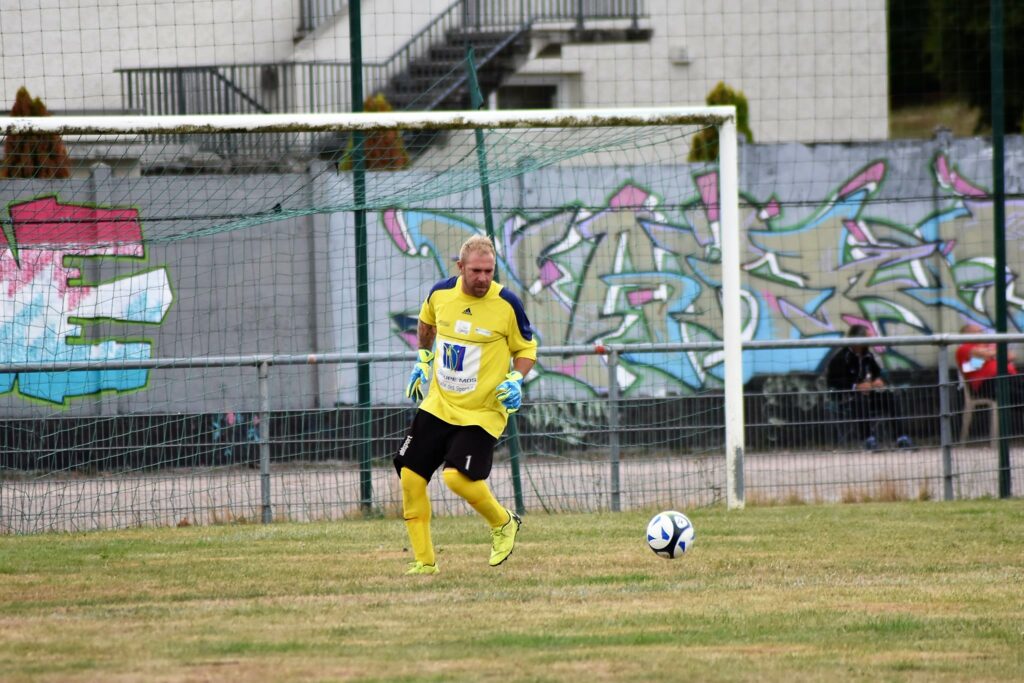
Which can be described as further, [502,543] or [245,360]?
[245,360]

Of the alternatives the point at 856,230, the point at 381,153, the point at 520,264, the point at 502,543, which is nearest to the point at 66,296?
the point at 381,153

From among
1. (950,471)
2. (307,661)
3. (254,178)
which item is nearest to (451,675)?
(307,661)

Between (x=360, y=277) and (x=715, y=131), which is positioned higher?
(x=715, y=131)

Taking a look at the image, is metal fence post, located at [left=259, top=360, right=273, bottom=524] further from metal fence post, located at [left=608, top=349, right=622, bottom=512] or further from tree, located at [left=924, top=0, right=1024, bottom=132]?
tree, located at [left=924, top=0, right=1024, bottom=132]

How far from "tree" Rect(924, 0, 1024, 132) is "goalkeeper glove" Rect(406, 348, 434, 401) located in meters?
21.2

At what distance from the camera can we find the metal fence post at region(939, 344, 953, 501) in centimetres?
1292

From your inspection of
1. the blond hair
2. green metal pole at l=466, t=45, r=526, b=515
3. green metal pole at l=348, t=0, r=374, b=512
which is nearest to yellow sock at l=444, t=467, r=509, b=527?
the blond hair

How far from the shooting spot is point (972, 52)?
30891 mm

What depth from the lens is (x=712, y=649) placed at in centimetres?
626

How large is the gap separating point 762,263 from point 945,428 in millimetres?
8279

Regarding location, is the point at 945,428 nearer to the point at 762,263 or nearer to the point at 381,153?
the point at 381,153

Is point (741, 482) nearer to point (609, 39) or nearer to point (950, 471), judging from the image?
point (950, 471)

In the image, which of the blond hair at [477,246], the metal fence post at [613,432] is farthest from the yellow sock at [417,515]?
the metal fence post at [613,432]

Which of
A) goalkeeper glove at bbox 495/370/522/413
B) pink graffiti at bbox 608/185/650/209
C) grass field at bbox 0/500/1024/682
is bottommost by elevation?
grass field at bbox 0/500/1024/682
